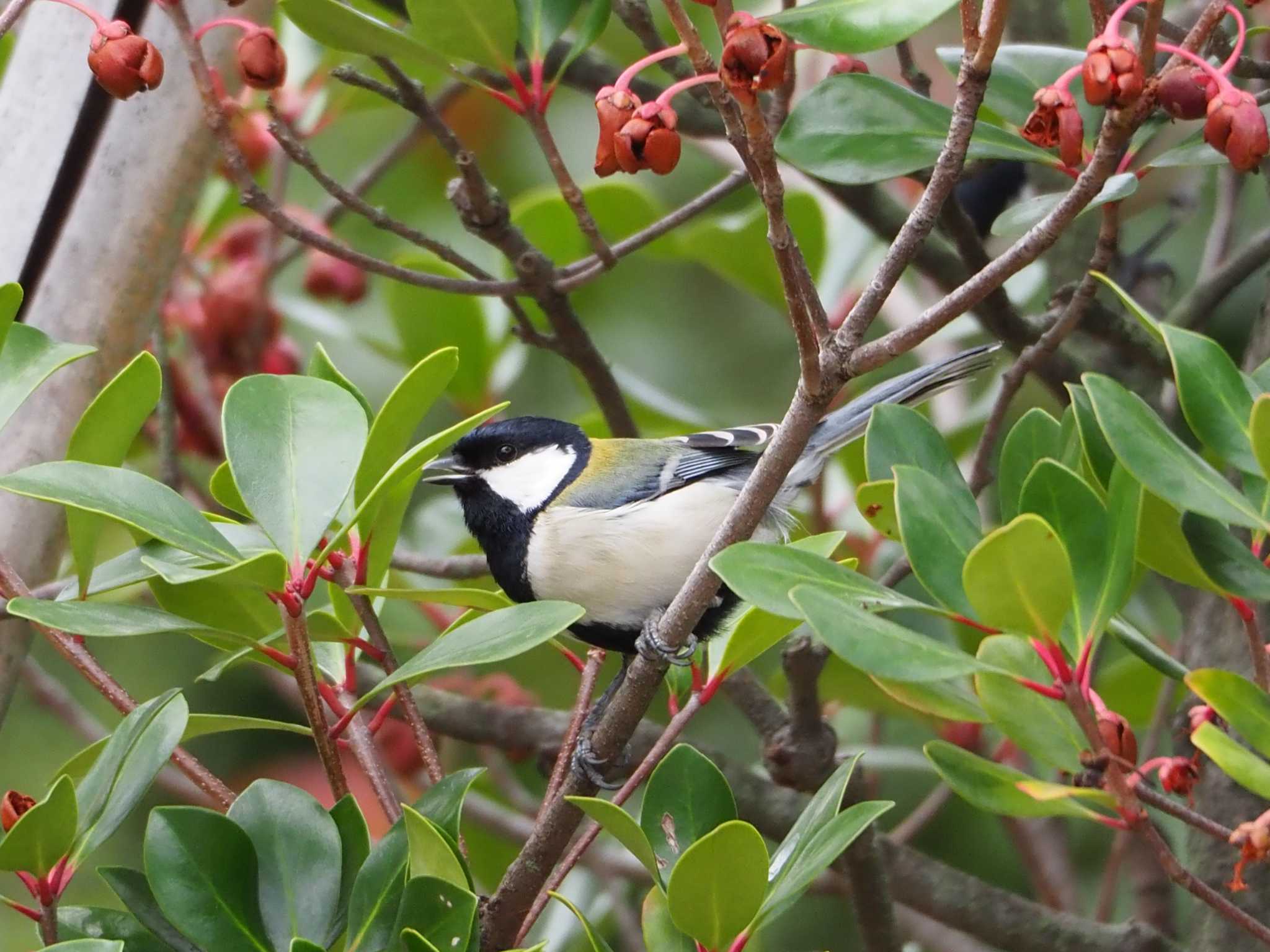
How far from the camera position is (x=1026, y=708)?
1002 mm

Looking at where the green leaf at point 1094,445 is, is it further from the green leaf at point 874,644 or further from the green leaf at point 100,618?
the green leaf at point 100,618

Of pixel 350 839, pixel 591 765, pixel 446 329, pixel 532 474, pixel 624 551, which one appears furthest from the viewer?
pixel 446 329

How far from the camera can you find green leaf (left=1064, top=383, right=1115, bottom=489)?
1.09 metres

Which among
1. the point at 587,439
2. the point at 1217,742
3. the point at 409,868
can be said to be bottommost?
the point at 587,439

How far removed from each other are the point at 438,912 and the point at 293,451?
1.26 feet

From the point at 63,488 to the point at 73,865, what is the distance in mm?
292

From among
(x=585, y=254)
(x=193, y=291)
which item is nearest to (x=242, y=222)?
(x=193, y=291)

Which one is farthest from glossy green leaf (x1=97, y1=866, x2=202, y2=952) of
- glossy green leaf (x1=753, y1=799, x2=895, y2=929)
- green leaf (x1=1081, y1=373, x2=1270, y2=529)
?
green leaf (x1=1081, y1=373, x2=1270, y2=529)

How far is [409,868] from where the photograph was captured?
111 centimetres

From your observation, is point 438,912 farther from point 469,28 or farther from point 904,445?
point 469,28

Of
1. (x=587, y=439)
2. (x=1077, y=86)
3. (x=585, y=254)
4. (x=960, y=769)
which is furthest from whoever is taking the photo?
(x=585, y=254)

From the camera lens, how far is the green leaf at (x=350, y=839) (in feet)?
3.70

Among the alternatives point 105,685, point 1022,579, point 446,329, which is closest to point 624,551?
point 446,329

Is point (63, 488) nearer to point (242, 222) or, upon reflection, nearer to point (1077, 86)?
point (1077, 86)
